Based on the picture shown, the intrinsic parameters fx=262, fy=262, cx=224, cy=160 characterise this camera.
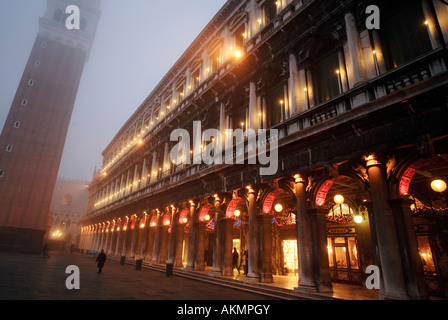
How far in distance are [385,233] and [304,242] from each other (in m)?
2.83

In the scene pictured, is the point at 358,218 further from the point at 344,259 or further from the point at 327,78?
the point at 327,78

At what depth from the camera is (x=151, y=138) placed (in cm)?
2514

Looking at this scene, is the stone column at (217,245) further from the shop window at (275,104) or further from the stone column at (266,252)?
the shop window at (275,104)

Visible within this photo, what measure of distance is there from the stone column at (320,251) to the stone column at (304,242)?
14 centimetres

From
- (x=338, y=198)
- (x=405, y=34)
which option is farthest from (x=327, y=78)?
(x=338, y=198)

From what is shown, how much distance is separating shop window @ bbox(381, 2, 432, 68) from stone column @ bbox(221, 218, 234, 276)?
400 inches

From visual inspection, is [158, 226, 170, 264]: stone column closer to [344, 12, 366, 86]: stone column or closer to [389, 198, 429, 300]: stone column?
[389, 198, 429, 300]: stone column

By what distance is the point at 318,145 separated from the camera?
959 cm

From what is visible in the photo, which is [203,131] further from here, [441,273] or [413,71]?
[441,273]

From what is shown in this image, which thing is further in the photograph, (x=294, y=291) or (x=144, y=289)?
A: (x=144, y=289)
